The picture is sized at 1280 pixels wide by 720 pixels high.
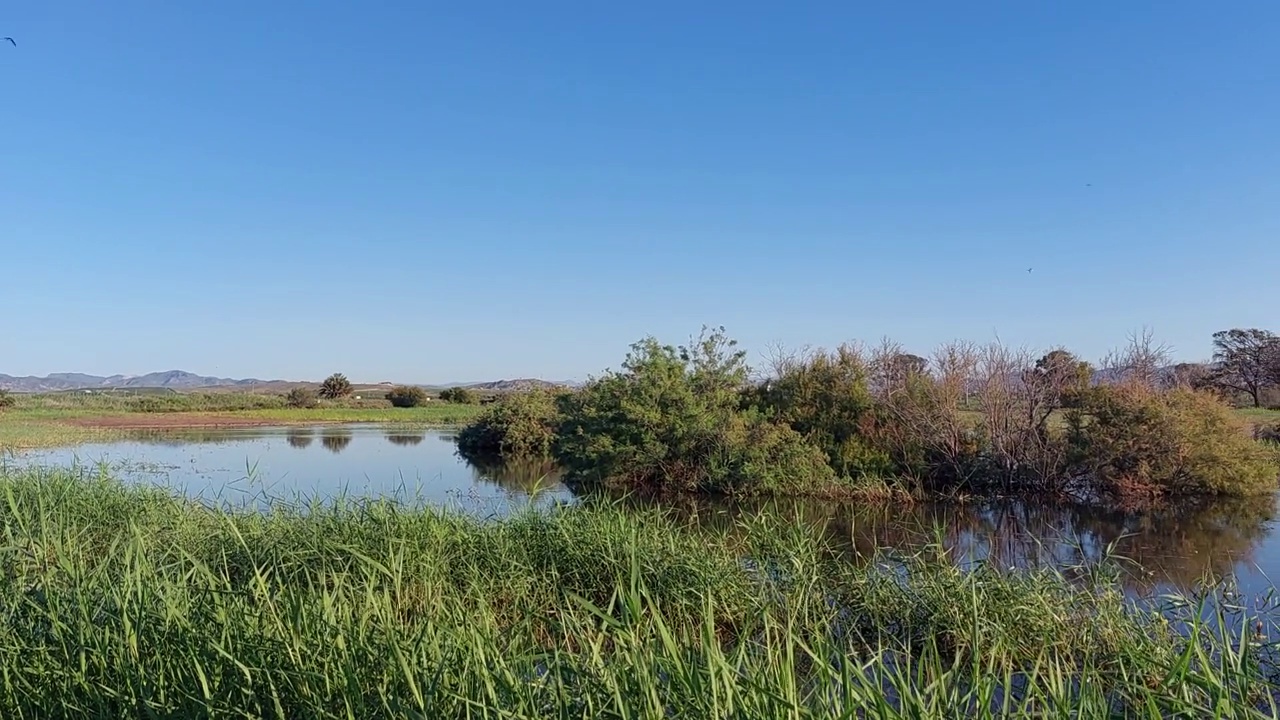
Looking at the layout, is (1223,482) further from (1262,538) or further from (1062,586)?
(1062,586)

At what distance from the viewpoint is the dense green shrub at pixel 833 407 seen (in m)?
17.5

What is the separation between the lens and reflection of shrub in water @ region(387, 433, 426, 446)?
32178mm

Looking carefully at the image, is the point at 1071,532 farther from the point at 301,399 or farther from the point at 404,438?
the point at 301,399

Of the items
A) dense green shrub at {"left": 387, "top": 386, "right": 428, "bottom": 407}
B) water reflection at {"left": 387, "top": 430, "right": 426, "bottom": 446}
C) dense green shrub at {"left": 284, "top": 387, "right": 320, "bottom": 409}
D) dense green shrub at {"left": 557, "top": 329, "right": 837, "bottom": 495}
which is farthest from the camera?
dense green shrub at {"left": 387, "top": 386, "right": 428, "bottom": 407}

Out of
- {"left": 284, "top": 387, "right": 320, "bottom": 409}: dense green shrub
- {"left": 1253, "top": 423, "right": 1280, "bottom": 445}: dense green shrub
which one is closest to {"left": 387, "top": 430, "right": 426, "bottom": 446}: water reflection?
{"left": 284, "top": 387, "right": 320, "bottom": 409}: dense green shrub

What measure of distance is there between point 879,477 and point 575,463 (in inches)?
282

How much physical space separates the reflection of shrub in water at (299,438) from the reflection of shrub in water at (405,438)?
10.6ft

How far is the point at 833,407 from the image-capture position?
60.9ft

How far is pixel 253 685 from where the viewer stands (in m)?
3.13

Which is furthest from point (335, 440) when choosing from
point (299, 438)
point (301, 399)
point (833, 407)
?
point (301, 399)

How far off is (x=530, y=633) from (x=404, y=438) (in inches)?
1226

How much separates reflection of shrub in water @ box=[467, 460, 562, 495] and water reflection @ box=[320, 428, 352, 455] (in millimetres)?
6187

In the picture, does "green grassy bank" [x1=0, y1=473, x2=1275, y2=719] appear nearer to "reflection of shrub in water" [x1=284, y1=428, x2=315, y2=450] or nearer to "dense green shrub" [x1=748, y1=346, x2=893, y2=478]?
"dense green shrub" [x1=748, y1=346, x2=893, y2=478]

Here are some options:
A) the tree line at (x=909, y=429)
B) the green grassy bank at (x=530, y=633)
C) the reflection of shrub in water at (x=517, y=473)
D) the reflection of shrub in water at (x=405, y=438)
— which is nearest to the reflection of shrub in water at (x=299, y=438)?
the reflection of shrub in water at (x=405, y=438)
